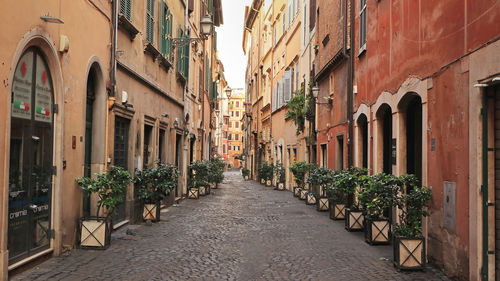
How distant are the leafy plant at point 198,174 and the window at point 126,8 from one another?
9538 millimetres

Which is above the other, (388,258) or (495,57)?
(495,57)

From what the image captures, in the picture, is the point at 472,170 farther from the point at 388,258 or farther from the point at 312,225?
the point at 312,225

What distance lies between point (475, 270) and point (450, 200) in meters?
1.21

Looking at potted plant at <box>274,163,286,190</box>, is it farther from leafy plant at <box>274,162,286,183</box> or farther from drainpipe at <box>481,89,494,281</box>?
drainpipe at <box>481,89,494,281</box>

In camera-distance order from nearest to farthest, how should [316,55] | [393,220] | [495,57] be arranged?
[495,57]
[393,220]
[316,55]

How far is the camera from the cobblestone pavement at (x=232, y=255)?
21.4ft

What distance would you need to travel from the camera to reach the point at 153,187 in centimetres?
→ 1176

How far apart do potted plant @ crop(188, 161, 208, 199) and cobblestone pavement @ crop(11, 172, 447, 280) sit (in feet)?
22.4

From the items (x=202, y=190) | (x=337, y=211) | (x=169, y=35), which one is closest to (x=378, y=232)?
(x=337, y=211)

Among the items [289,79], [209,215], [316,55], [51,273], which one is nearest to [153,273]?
[51,273]

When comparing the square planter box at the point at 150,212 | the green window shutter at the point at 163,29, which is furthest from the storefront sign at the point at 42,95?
the green window shutter at the point at 163,29

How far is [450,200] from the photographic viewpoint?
22.0 ft

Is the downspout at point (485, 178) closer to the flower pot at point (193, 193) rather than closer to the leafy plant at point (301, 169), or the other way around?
the leafy plant at point (301, 169)

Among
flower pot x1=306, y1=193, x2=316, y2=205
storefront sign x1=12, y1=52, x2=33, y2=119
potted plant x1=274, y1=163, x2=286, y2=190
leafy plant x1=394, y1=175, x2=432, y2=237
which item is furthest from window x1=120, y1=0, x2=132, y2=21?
potted plant x1=274, y1=163, x2=286, y2=190
